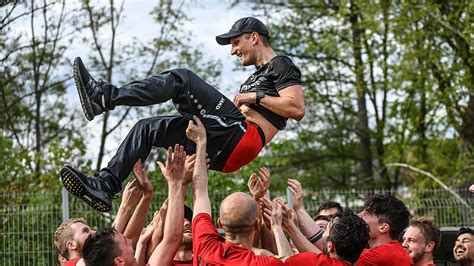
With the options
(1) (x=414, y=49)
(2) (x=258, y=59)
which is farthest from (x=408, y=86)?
(2) (x=258, y=59)

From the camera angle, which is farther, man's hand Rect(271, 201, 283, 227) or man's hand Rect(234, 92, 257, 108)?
man's hand Rect(234, 92, 257, 108)

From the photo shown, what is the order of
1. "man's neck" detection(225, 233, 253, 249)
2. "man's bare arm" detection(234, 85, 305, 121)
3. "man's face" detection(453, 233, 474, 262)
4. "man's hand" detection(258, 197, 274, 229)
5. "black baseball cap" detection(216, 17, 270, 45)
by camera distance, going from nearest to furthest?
"man's neck" detection(225, 233, 253, 249) < "man's hand" detection(258, 197, 274, 229) < "man's bare arm" detection(234, 85, 305, 121) < "black baseball cap" detection(216, 17, 270, 45) < "man's face" detection(453, 233, 474, 262)

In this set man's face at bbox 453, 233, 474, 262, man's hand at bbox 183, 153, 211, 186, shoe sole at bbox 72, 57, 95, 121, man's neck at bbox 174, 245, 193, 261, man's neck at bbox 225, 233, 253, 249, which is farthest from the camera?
man's face at bbox 453, 233, 474, 262

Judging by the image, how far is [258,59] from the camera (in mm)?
7203

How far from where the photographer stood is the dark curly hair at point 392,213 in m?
7.02

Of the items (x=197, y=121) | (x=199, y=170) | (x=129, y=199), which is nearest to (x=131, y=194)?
(x=129, y=199)

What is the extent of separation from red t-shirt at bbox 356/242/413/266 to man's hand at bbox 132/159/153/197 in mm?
1713

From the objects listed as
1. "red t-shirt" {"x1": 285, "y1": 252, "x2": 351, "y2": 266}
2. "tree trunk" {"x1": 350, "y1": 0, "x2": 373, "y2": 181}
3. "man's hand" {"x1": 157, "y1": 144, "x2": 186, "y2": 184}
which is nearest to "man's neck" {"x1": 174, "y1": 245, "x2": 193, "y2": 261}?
"man's hand" {"x1": 157, "y1": 144, "x2": 186, "y2": 184}

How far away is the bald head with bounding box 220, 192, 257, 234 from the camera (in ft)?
19.4

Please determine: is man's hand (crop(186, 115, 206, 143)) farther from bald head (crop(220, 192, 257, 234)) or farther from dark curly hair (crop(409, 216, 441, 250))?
dark curly hair (crop(409, 216, 441, 250))

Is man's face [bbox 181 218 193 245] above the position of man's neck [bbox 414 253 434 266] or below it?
above

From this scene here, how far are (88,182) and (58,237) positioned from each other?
129cm

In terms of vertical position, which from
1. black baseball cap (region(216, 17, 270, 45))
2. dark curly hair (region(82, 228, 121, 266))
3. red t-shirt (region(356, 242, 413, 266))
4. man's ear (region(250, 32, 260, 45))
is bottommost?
red t-shirt (region(356, 242, 413, 266))

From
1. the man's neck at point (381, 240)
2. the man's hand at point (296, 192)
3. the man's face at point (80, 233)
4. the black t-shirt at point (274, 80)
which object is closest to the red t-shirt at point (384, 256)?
the man's neck at point (381, 240)
